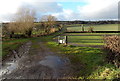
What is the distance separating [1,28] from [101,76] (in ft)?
104

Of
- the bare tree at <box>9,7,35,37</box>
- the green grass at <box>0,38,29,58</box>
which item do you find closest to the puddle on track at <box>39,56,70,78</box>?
the green grass at <box>0,38,29,58</box>

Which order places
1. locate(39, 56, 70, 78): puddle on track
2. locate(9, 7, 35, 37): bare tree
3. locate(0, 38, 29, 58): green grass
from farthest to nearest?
locate(9, 7, 35, 37): bare tree
locate(0, 38, 29, 58): green grass
locate(39, 56, 70, 78): puddle on track

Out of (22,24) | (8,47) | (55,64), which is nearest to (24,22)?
(22,24)

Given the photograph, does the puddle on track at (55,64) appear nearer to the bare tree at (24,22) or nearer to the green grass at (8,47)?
the green grass at (8,47)

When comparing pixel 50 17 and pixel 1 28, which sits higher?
pixel 50 17

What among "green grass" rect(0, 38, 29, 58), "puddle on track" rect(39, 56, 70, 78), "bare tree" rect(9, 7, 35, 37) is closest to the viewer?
"puddle on track" rect(39, 56, 70, 78)

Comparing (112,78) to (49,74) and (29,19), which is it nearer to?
(49,74)

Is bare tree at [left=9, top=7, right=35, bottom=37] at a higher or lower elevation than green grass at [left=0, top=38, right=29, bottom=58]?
higher

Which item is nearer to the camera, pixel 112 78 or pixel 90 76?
pixel 112 78

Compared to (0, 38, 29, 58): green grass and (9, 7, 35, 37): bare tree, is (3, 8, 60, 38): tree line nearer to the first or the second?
(9, 7, 35, 37): bare tree

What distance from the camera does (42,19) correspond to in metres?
38.9

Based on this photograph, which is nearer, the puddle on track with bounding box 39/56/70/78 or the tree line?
the puddle on track with bounding box 39/56/70/78

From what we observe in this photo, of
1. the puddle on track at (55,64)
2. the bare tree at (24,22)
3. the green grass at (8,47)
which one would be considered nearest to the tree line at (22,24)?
the bare tree at (24,22)

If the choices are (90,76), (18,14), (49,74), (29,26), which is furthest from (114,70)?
(18,14)
